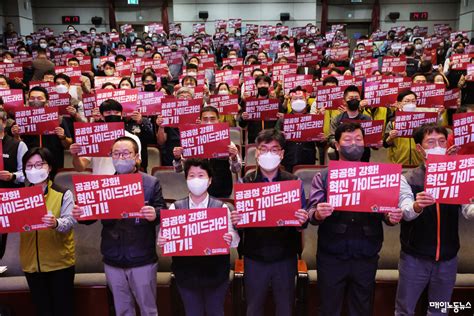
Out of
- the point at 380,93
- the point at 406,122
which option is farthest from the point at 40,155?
the point at 380,93

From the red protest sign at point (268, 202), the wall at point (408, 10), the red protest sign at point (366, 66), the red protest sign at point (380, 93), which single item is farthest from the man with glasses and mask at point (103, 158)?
the wall at point (408, 10)

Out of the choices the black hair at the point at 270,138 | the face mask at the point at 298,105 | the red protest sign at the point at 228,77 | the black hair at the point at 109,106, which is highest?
the red protest sign at the point at 228,77

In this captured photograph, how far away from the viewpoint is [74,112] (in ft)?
19.1

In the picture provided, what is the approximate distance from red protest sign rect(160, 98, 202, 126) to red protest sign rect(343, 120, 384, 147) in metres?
1.79

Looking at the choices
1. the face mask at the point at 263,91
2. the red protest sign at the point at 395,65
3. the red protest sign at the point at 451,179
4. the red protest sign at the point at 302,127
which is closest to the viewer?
the red protest sign at the point at 451,179

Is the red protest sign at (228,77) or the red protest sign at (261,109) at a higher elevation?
the red protest sign at (228,77)

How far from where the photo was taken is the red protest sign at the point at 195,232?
2.78m

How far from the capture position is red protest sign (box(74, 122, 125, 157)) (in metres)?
4.13

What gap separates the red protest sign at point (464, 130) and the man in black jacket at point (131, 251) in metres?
2.79

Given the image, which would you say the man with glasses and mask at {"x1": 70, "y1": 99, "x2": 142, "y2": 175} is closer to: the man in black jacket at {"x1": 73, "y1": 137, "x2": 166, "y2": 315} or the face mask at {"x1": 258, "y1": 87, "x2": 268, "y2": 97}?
the man in black jacket at {"x1": 73, "y1": 137, "x2": 166, "y2": 315}

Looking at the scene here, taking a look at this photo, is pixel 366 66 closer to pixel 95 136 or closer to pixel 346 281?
pixel 95 136

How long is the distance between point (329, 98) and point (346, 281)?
330cm

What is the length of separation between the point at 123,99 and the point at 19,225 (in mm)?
2785

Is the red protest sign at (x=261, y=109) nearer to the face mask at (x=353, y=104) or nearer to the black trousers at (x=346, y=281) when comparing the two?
the face mask at (x=353, y=104)
